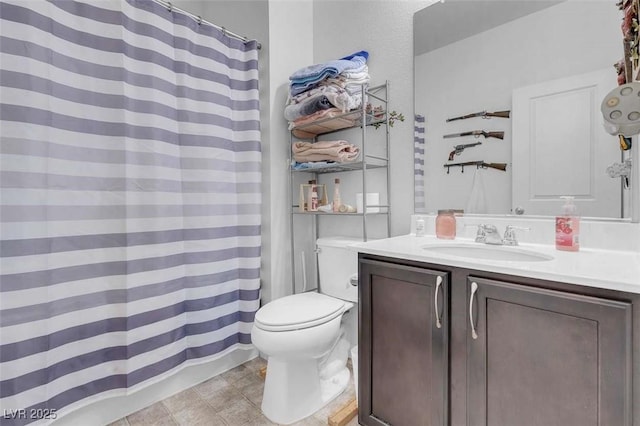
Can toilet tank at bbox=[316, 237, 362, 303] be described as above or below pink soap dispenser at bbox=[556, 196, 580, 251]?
below

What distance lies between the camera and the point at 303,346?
1.33 metres

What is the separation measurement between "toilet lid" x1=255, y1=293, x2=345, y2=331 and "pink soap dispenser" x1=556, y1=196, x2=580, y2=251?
977 millimetres

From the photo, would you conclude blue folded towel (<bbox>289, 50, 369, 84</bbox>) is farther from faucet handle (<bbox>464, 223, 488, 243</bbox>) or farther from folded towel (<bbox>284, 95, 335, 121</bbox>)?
faucet handle (<bbox>464, 223, 488, 243</bbox>)

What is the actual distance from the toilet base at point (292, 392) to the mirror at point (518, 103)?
1.03 m

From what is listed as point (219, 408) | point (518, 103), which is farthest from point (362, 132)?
point (219, 408)

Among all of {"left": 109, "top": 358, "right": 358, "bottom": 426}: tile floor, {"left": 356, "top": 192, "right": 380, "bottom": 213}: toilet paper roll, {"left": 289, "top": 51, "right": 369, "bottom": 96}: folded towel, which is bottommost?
{"left": 109, "top": 358, "right": 358, "bottom": 426}: tile floor

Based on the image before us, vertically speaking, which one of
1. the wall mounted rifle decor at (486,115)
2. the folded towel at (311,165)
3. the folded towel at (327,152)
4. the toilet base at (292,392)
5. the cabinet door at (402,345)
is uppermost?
the wall mounted rifle decor at (486,115)

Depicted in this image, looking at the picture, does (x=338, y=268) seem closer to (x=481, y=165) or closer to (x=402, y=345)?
(x=402, y=345)

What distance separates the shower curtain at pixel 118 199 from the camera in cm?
112

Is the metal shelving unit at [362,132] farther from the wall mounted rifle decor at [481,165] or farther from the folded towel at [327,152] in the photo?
the wall mounted rifle decor at [481,165]

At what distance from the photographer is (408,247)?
1229mm

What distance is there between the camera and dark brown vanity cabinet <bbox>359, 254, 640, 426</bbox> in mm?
741

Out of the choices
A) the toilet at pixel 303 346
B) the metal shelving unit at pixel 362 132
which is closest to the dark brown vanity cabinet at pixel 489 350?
the toilet at pixel 303 346

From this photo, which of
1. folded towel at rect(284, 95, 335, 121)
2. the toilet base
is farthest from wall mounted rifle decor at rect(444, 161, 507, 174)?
the toilet base
